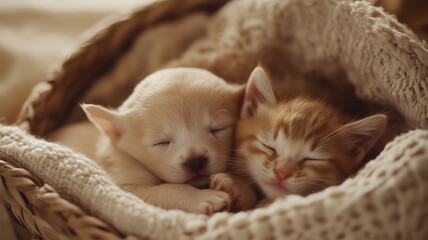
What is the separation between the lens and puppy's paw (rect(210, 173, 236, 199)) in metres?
1.11

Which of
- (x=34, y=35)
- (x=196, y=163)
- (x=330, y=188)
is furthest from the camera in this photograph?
(x=34, y=35)

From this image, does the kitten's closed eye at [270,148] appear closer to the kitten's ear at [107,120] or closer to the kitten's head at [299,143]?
the kitten's head at [299,143]

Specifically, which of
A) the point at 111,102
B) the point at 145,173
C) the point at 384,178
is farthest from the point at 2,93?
the point at 384,178

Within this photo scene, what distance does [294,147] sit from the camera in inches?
43.6

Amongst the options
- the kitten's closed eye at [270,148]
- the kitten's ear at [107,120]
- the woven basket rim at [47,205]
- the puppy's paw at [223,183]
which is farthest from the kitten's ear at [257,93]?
the woven basket rim at [47,205]

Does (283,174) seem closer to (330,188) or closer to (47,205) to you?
(330,188)

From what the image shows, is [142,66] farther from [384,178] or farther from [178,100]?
[384,178]

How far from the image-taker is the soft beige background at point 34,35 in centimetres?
185

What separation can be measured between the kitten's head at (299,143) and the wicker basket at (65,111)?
17.9 inches

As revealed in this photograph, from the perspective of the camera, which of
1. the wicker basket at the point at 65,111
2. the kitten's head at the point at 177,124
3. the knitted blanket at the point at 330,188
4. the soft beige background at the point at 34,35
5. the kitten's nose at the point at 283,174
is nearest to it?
the knitted blanket at the point at 330,188

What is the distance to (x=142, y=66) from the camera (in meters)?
1.79

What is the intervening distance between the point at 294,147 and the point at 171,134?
38cm

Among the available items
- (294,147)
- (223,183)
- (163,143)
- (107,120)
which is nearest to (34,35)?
(107,120)

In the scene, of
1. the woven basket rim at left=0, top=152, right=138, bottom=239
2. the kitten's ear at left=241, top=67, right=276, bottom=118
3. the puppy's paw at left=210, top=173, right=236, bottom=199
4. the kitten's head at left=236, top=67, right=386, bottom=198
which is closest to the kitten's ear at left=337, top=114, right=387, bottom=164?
the kitten's head at left=236, top=67, right=386, bottom=198
